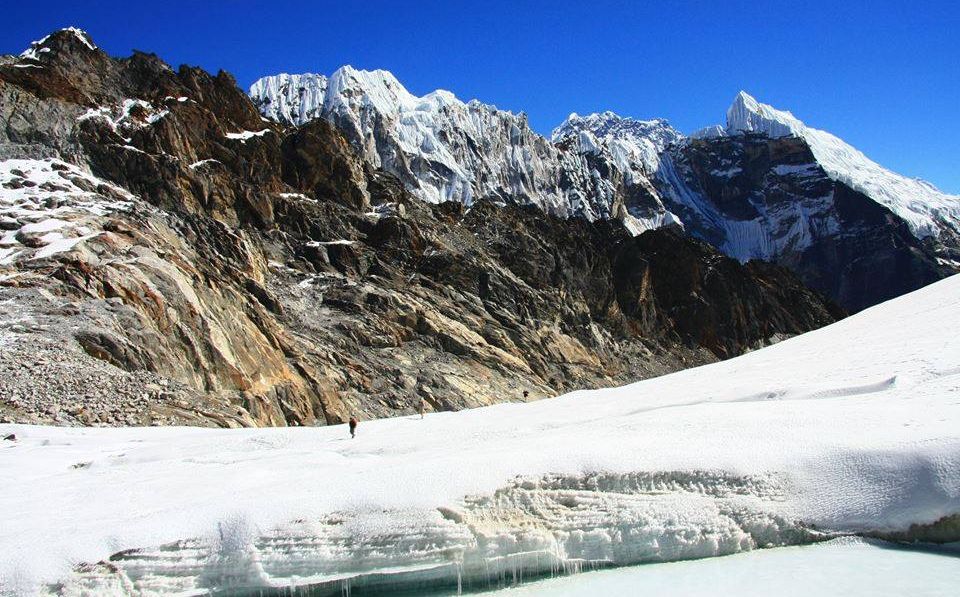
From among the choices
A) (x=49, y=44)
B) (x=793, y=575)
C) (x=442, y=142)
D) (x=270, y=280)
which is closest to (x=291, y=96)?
(x=442, y=142)

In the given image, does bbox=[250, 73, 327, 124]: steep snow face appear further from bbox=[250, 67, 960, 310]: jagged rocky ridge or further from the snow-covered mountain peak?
the snow-covered mountain peak

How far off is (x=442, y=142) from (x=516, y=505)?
151 m

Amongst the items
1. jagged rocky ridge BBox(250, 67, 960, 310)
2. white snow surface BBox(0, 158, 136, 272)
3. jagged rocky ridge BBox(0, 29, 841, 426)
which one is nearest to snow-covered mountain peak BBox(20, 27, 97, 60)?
jagged rocky ridge BBox(0, 29, 841, 426)

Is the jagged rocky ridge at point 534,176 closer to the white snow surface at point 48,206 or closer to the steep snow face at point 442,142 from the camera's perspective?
the steep snow face at point 442,142

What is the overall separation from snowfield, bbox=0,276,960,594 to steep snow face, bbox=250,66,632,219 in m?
131

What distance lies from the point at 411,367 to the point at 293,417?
21.0 meters

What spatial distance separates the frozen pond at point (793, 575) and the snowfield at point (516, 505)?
0.29 meters

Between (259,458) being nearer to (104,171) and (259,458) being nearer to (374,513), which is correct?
(374,513)

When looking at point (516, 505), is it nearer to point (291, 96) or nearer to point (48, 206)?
point (48, 206)

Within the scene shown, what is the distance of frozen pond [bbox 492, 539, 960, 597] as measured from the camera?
8.76 meters

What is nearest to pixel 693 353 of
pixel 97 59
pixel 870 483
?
pixel 97 59

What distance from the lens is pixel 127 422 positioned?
2572cm

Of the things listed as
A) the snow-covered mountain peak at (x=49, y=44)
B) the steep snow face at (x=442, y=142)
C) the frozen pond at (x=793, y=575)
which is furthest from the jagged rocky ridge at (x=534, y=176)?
the frozen pond at (x=793, y=575)

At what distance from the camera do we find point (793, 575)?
30.3ft
